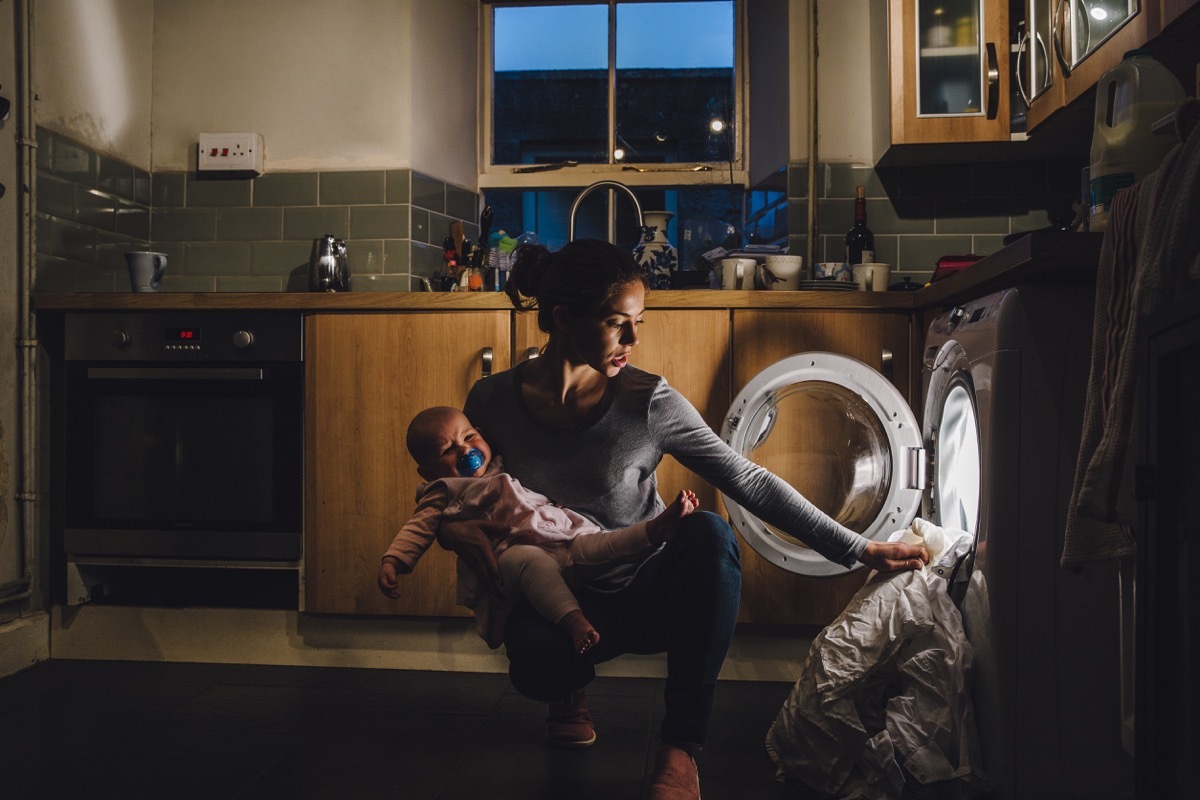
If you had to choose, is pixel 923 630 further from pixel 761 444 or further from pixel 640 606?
pixel 761 444

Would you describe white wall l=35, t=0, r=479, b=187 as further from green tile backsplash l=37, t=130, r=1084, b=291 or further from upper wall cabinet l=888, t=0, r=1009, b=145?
upper wall cabinet l=888, t=0, r=1009, b=145

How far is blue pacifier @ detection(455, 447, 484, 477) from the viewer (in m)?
1.75

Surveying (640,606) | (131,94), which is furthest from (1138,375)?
(131,94)

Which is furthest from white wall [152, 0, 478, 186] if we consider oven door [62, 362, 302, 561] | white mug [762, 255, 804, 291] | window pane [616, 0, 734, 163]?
white mug [762, 255, 804, 291]

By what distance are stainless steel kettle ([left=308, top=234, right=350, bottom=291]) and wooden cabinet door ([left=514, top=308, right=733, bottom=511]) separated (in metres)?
1.01

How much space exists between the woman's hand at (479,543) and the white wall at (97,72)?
6.04 feet

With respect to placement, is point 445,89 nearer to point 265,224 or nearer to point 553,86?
point 553,86

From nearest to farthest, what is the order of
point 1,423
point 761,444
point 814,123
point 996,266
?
point 996,266 → point 761,444 → point 1,423 → point 814,123

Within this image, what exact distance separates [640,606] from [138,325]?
163 centimetres

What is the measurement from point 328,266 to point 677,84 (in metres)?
1.33

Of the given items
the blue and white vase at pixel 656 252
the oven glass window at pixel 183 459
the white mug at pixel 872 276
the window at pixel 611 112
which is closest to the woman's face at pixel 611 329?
the blue and white vase at pixel 656 252

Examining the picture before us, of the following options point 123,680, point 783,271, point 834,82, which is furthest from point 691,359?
point 123,680

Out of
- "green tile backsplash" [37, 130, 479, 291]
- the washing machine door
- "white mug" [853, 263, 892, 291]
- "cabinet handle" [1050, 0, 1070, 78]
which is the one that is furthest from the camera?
"green tile backsplash" [37, 130, 479, 291]

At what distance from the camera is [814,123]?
2982 millimetres
